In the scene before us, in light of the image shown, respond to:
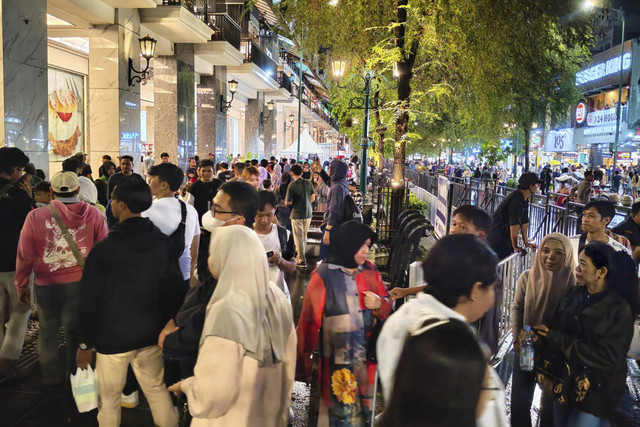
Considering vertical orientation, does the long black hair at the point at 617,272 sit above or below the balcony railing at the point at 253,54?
below

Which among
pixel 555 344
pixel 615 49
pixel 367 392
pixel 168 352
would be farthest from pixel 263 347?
pixel 615 49

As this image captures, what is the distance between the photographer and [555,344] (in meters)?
3.33

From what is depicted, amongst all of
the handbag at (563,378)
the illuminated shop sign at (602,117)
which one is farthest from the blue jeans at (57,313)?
the illuminated shop sign at (602,117)

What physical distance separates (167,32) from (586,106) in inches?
1963

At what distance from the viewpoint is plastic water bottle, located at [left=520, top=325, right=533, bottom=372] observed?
3.76 m

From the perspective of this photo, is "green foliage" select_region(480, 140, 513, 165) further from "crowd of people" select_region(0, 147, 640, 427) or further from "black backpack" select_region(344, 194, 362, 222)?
"crowd of people" select_region(0, 147, 640, 427)

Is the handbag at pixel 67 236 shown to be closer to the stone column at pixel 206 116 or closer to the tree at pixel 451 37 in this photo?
the tree at pixel 451 37

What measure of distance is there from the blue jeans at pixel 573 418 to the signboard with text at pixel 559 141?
64.5 m

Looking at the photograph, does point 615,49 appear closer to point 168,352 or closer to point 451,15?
point 451,15

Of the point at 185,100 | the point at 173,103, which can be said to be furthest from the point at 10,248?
the point at 185,100

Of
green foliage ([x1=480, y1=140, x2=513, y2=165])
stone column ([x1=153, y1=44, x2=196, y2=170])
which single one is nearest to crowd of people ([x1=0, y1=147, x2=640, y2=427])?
stone column ([x1=153, y1=44, x2=196, y2=170])

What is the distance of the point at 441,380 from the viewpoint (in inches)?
67.6

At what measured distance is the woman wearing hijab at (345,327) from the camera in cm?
338

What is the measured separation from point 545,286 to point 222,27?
19701 millimetres
